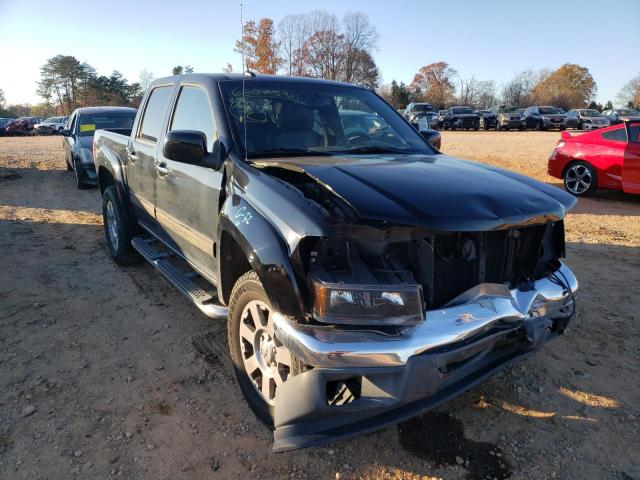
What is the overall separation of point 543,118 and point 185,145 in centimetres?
3494

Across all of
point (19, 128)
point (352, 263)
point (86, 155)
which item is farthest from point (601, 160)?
point (19, 128)

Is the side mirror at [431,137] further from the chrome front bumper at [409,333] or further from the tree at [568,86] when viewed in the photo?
the tree at [568,86]

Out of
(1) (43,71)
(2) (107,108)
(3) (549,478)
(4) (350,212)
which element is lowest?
(3) (549,478)

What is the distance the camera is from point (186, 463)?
2416 millimetres

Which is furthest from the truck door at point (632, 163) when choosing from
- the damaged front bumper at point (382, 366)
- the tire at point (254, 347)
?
the tire at point (254, 347)

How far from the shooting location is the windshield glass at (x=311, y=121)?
320cm

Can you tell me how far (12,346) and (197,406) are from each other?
1.74 metres

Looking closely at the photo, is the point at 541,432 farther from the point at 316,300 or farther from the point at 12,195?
the point at 12,195

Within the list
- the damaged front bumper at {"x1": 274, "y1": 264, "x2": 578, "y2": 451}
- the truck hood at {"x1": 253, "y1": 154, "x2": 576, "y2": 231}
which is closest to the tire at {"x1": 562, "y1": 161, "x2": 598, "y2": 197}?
the truck hood at {"x1": 253, "y1": 154, "x2": 576, "y2": 231}

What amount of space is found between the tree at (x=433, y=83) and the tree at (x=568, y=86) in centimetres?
1569

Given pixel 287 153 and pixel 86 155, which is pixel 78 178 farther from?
pixel 287 153

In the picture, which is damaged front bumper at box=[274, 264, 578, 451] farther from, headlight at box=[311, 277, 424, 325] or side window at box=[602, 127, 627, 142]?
side window at box=[602, 127, 627, 142]

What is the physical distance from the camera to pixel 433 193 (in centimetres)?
228

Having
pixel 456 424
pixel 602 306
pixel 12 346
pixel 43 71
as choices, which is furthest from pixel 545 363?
pixel 43 71
